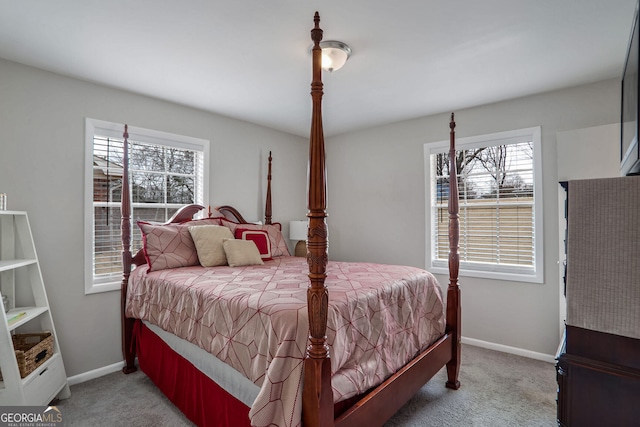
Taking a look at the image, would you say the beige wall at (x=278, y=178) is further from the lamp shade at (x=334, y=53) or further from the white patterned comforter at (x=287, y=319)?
the lamp shade at (x=334, y=53)

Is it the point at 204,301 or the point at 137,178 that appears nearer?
the point at 204,301

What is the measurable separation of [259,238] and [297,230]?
3.51ft

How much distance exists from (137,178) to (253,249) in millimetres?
1353

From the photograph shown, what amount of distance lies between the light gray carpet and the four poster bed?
12 centimetres

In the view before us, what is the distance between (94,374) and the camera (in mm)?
2744

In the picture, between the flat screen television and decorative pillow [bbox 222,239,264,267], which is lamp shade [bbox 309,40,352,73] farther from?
decorative pillow [bbox 222,239,264,267]

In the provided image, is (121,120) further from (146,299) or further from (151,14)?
(146,299)

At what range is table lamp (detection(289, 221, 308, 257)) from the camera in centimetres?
423

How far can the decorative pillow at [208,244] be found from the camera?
2822 mm

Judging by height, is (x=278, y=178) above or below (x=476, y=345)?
above

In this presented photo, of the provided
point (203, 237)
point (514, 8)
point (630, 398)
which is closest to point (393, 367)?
point (630, 398)

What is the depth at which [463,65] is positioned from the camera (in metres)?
2.52

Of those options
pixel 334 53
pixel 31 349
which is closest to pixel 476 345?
pixel 334 53

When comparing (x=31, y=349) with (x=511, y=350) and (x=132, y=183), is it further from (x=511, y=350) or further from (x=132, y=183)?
(x=511, y=350)
